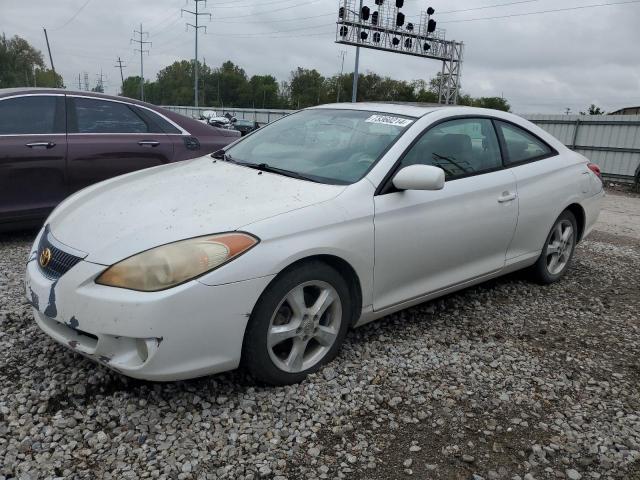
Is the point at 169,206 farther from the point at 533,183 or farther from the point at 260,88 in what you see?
the point at 260,88

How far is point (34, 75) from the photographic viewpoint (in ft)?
291

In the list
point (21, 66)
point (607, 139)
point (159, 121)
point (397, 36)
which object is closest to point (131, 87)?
point (21, 66)

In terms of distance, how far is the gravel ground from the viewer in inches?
92.2

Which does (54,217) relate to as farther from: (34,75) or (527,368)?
(34,75)

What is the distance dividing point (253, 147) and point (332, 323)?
1.51 meters

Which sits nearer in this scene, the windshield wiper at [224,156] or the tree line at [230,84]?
the windshield wiper at [224,156]

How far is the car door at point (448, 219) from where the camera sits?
3207 mm

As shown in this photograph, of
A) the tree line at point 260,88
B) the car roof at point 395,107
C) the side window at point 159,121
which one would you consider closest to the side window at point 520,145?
the car roof at point 395,107

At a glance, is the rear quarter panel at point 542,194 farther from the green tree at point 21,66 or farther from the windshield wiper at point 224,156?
the green tree at point 21,66

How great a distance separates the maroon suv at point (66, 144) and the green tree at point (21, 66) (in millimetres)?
85663

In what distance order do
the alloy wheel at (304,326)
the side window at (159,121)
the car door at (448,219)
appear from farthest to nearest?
the side window at (159,121) < the car door at (448,219) < the alloy wheel at (304,326)

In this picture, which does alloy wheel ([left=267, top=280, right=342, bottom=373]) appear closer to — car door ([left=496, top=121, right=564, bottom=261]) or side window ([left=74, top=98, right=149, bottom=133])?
car door ([left=496, top=121, right=564, bottom=261])

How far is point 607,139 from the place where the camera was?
1516 centimetres

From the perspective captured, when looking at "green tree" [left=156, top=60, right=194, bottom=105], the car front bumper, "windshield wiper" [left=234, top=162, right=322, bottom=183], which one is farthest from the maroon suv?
"green tree" [left=156, top=60, right=194, bottom=105]
